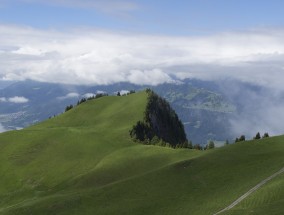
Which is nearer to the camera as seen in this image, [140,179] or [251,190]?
[251,190]

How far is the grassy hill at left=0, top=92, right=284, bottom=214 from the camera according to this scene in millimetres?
93562

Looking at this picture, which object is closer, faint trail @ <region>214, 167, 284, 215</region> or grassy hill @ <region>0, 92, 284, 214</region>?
faint trail @ <region>214, 167, 284, 215</region>

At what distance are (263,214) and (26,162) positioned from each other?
12157 centimetres

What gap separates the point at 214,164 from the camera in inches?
4557

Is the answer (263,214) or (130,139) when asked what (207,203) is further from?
(130,139)

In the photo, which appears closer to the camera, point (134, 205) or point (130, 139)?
point (134, 205)

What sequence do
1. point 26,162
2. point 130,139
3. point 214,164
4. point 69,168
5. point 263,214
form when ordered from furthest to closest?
point 130,139 → point 26,162 → point 69,168 → point 214,164 → point 263,214

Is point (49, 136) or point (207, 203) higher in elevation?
point (49, 136)

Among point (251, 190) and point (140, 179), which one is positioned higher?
point (140, 179)

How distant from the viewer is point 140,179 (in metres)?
114

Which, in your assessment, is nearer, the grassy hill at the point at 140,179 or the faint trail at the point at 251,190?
the faint trail at the point at 251,190

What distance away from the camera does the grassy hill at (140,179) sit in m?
93.6

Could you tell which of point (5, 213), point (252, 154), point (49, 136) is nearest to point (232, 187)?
point (252, 154)

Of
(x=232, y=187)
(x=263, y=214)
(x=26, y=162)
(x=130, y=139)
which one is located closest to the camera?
(x=263, y=214)
